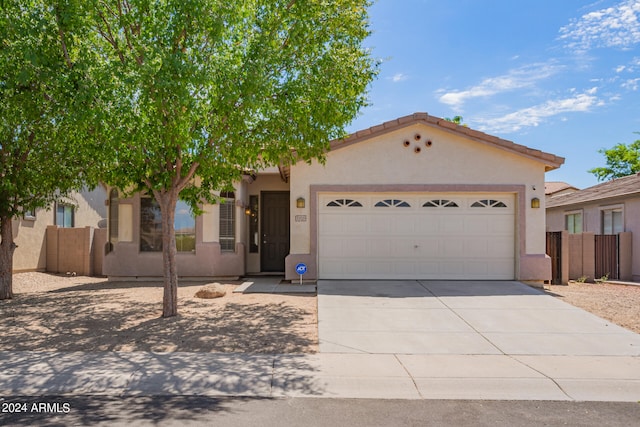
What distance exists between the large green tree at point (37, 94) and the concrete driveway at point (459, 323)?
5338mm

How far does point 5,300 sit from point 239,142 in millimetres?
6986

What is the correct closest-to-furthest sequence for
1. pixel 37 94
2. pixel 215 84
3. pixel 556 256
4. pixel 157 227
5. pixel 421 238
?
pixel 215 84 → pixel 37 94 → pixel 421 238 → pixel 157 227 → pixel 556 256

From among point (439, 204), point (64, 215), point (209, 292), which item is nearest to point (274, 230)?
point (209, 292)

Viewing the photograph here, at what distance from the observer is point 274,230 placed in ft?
50.1

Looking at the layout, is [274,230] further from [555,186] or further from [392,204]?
[555,186]

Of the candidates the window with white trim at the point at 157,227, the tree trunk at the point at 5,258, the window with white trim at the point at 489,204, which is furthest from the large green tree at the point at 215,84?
the window with white trim at the point at 489,204

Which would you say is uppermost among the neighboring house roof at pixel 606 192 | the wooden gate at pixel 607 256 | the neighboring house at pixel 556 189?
the neighboring house at pixel 556 189

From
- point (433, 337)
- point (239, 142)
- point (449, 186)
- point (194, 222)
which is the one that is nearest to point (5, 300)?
point (194, 222)

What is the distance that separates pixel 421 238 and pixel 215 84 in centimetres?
732

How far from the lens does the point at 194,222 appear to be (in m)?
13.4

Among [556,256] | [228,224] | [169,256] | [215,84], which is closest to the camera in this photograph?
[215,84]

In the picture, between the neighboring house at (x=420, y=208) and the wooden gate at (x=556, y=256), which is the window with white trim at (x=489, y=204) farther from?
the wooden gate at (x=556, y=256)

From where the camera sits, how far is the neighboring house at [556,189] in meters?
25.5

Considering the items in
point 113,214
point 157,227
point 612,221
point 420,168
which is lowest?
point 157,227
